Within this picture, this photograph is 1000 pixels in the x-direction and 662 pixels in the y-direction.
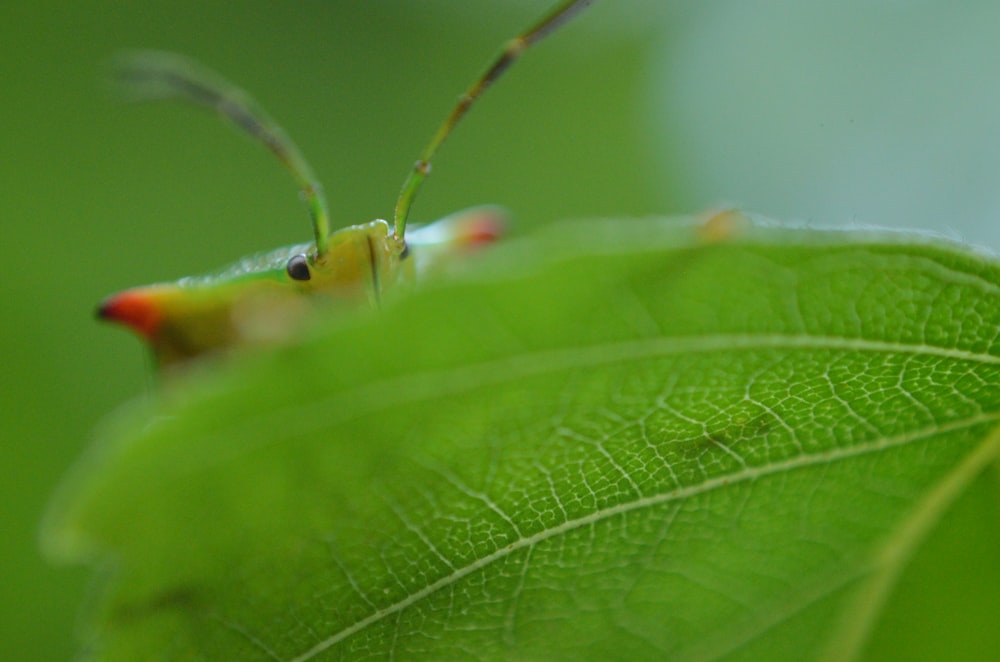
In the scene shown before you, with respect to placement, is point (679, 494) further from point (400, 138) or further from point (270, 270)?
point (400, 138)

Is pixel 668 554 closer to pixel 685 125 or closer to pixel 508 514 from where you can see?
pixel 508 514

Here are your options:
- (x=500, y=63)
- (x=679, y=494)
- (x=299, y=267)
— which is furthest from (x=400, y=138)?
(x=679, y=494)

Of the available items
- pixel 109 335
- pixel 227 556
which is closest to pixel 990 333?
pixel 227 556

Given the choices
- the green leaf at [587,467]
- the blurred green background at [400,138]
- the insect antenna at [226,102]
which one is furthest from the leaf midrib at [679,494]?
the blurred green background at [400,138]

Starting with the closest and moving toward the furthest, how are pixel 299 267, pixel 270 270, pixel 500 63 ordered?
pixel 500 63 < pixel 299 267 < pixel 270 270

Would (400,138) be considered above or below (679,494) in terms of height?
above

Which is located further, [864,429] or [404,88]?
[404,88]

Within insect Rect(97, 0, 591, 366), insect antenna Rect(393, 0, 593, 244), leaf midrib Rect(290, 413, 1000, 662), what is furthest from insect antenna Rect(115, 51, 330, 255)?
leaf midrib Rect(290, 413, 1000, 662)

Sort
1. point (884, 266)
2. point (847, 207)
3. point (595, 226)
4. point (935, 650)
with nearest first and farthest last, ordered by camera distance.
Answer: point (595, 226), point (884, 266), point (935, 650), point (847, 207)
